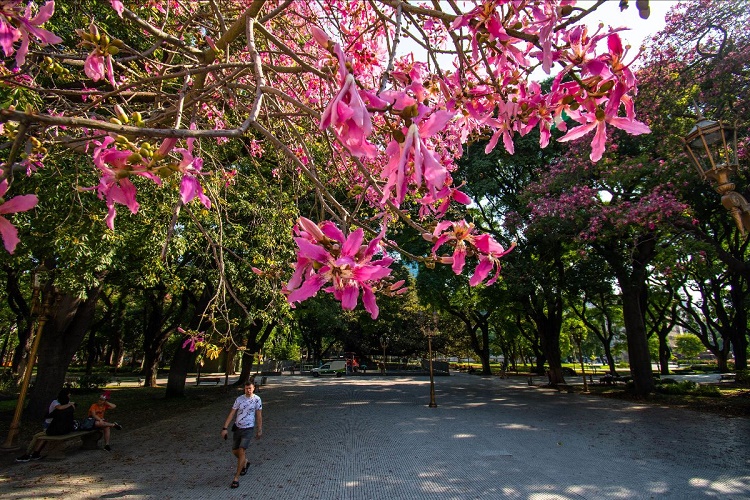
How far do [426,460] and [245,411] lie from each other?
262 cm

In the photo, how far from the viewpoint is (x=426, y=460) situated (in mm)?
5945

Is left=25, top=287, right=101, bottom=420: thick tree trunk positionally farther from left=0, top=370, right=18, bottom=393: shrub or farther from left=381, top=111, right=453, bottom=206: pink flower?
left=381, top=111, right=453, bottom=206: pink flower

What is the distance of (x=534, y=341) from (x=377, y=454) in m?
20.3

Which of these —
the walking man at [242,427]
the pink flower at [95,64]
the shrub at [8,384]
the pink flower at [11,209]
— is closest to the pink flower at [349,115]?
the pink flower at [11,209]

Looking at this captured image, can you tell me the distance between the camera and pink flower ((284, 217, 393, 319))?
3.30 feet

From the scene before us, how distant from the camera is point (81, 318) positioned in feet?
29.2

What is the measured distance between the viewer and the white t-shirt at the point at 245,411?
211 inches

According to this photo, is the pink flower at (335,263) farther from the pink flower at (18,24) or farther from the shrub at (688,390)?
the shrub at (688,390)

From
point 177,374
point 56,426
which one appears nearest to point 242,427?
point 56,426

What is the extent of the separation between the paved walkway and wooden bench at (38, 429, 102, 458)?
6.5 inches

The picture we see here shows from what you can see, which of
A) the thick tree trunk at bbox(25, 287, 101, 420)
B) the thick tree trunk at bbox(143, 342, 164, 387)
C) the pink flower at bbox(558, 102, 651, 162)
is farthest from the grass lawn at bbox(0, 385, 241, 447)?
the pink flower at bbox(558, 102, 651, 162)

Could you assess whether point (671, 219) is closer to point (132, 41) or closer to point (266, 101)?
point (266, 101)

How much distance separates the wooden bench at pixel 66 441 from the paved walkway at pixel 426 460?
6.5 inches

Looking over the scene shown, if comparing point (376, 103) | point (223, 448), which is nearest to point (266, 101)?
point (376, 103)
